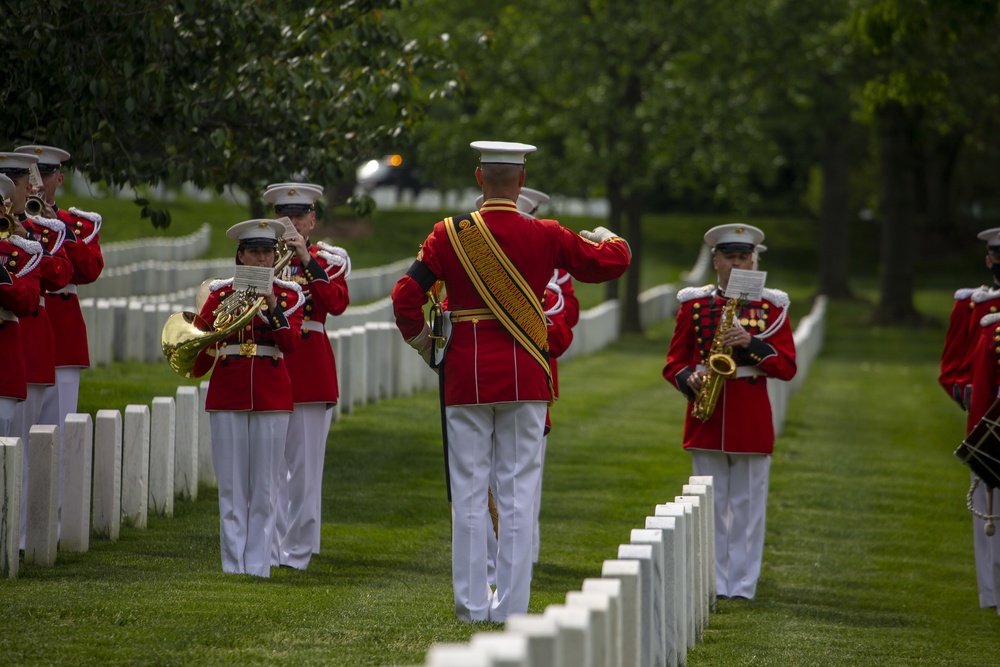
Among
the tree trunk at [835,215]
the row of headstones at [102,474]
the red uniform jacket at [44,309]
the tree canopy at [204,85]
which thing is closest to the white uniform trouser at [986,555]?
the row of headstones at [102,474]

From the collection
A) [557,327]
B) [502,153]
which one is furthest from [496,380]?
[557,327]

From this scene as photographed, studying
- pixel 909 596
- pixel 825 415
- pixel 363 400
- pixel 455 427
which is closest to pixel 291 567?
pixel 455 427

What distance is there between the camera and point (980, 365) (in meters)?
9.32

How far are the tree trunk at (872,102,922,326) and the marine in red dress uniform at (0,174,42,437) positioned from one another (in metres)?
29.5

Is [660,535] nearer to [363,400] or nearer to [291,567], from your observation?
[291,567]

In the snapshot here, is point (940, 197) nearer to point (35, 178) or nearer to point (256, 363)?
point (35, 178)

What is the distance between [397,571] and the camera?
937 cm

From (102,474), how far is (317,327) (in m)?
1.72

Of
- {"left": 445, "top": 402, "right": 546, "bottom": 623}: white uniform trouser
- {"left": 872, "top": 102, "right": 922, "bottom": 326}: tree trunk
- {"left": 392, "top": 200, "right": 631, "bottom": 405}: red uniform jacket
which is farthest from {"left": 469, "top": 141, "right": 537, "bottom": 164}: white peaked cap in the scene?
{"left": 872, "top": 102, "right": 922, "bottom": 326}: tree trunk

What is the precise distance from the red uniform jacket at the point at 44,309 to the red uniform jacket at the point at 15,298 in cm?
23

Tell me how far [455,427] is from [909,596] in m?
4.21

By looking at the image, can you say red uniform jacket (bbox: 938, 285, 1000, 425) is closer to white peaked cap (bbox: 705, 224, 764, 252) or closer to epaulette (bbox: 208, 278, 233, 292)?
white peaked cap (bbox: 705, 224, 764, 252)

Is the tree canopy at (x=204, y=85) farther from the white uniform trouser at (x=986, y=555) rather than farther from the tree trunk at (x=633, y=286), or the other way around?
the tree trunk at (x=633, y=286)

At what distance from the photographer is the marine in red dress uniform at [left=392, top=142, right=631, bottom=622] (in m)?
7.40
